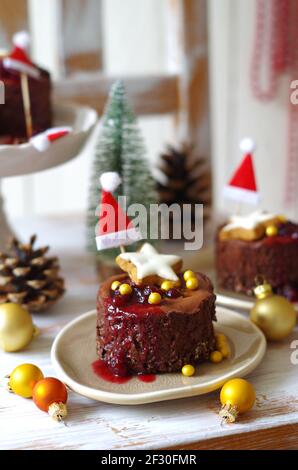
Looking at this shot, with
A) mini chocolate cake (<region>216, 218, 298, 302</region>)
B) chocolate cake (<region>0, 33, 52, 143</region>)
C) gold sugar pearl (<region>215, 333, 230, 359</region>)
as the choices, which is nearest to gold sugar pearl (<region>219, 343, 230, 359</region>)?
gold sugar pearl (<region>215, 333, 230, 359</region>)

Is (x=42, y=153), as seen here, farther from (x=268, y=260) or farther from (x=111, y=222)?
(x=268, y=260)

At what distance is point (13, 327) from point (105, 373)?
16 centimetres

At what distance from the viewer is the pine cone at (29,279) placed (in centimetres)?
109

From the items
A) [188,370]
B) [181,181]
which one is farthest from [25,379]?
[181,181]

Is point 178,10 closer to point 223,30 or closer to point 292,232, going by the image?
point 223,30

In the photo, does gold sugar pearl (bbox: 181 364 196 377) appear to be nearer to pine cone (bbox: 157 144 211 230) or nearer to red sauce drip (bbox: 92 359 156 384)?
red sauce drip (bbox: 92 359 156 384)

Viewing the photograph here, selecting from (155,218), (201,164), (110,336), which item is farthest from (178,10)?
(110,336)

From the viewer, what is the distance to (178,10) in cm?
156

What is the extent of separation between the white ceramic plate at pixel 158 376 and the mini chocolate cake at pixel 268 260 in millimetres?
117

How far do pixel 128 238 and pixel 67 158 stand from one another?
0.23 meters

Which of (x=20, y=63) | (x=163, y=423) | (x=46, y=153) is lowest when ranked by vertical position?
(x=163, y=423)

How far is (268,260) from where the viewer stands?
110 cm

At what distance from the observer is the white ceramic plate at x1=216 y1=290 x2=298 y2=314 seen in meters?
1.07

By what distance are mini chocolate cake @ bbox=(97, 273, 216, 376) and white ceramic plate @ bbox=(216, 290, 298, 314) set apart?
17 cm
